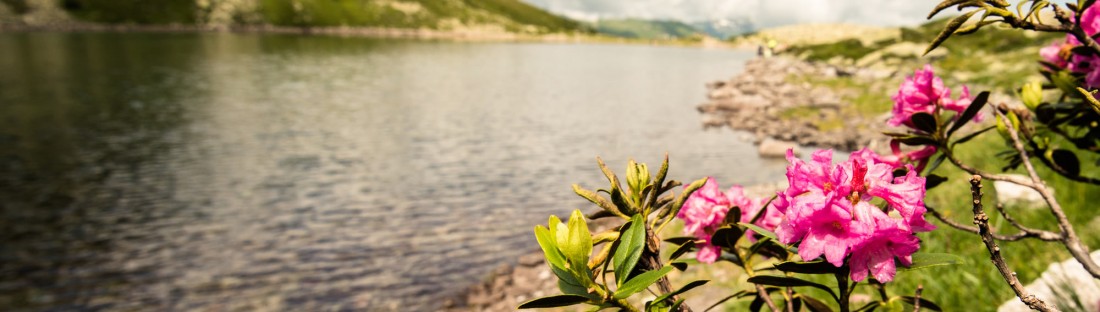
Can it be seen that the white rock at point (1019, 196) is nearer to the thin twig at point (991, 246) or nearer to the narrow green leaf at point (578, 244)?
the thin twig at point (991, 246)

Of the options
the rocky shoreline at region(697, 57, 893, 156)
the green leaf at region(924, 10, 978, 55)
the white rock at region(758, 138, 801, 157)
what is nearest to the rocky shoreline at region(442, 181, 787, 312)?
the green leaf at region(924, 10, 978, 55)

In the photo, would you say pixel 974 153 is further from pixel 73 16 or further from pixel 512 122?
pixel 73 16

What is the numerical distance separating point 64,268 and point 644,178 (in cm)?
1402

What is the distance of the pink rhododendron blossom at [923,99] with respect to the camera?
2.04 meters

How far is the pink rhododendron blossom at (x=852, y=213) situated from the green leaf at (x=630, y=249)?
0.30 meters

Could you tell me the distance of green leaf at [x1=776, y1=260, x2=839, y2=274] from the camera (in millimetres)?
1261

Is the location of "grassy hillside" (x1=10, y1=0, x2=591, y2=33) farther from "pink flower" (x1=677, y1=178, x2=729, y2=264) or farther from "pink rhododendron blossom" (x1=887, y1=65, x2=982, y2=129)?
"pink rhododendron blossom" (x1=887, y1=65, x2=982, y2=129)

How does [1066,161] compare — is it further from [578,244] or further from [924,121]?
[578,244]

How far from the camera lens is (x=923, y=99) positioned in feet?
6.70

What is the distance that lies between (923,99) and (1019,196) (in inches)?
213

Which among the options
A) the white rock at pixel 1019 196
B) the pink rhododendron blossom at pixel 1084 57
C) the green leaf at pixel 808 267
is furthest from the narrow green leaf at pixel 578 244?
the white rock at pixel 1019 196

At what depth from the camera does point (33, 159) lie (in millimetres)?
19250

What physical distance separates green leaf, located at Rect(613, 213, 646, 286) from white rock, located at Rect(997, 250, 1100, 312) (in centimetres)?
247

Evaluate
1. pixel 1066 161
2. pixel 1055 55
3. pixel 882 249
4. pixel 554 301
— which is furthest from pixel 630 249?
pixel 1055 55
